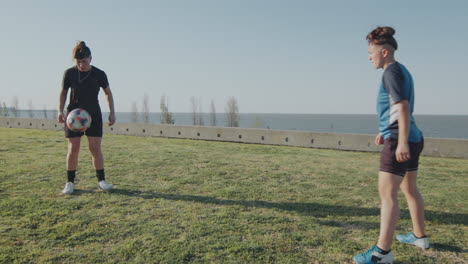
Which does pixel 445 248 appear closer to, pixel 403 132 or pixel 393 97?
pixel 403 132

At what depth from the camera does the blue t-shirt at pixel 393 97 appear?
2.53m

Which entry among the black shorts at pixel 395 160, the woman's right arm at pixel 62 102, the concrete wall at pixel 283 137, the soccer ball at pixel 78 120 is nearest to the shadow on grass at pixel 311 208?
the soccer ball at pixel 78 120

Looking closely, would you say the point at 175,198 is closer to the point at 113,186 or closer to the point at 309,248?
the point at 113,186

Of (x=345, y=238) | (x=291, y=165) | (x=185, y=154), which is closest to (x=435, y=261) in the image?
(x=345, y=238)

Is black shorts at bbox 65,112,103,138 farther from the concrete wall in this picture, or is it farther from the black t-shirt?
the concrete wall

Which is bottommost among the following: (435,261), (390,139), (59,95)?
(435,261)

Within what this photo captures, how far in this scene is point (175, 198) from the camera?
444cm

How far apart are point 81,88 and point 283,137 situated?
9.53 meters

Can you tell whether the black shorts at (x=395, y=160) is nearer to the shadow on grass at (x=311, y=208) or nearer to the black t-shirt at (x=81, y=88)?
the shadow on grass at (x=311, y=208)

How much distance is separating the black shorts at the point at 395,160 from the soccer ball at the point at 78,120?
382cm

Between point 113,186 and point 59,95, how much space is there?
1549mm

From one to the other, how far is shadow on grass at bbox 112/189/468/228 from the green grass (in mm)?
14

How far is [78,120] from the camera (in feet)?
14.6

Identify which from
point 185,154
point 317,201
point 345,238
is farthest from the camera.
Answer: point 185,154
